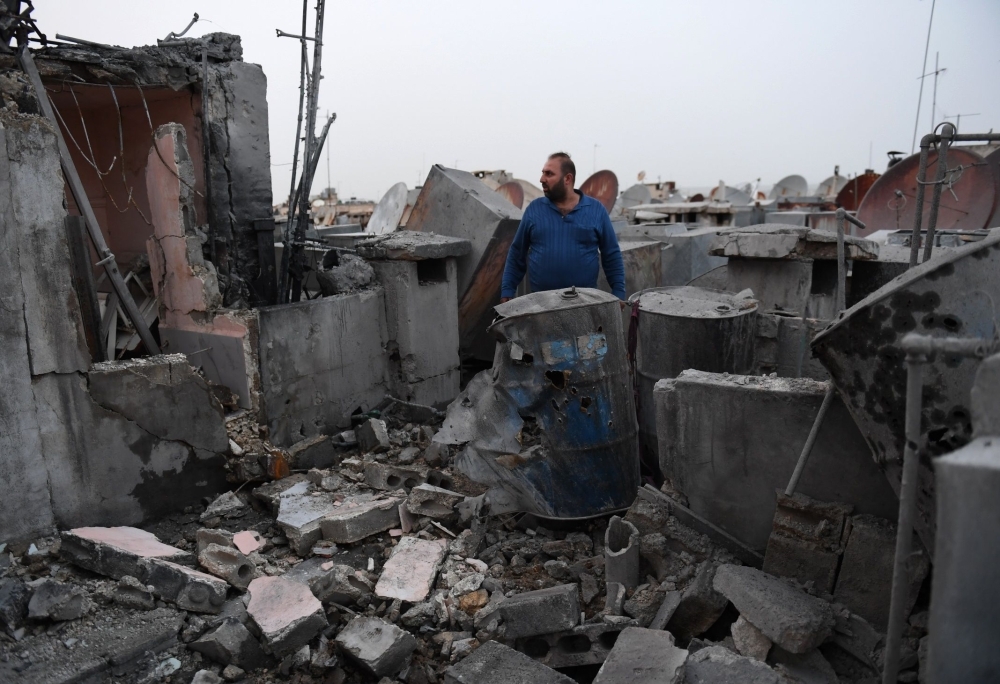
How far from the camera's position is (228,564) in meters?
3.83

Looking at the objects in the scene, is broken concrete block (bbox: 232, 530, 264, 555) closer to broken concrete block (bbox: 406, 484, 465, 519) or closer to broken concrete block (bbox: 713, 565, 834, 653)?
broken concrete block (bbox: 406, 484, 465, 519)

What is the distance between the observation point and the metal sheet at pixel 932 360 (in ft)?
7.54

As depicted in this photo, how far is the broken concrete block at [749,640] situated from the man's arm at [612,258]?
272cm

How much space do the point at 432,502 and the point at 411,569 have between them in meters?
0.64

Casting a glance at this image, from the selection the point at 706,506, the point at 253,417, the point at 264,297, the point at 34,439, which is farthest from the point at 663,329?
the point at 34,439

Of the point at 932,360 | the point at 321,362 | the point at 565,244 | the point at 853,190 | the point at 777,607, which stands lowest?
the point at 777,607

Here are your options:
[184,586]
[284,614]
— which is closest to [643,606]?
[284,614]

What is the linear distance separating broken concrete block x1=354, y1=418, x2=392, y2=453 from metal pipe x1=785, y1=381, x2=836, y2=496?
11.1ft

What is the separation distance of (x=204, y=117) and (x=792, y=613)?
5.44 metres

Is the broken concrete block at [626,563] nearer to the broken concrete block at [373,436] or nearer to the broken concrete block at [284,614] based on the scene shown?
the broken concrete block at [284,614]

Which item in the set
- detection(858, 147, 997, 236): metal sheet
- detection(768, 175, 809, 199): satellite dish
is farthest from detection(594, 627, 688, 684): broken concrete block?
detection(768, 175, 809, 199): satellite dish

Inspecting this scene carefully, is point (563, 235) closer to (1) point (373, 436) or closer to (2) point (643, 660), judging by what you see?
(1) point (373, 436)

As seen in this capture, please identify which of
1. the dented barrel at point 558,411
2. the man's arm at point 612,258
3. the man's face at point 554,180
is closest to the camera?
the dented barrel at point 558,411

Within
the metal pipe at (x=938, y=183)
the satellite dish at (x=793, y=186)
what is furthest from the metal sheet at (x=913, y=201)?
the satellite dish at (x=793, y=186)
